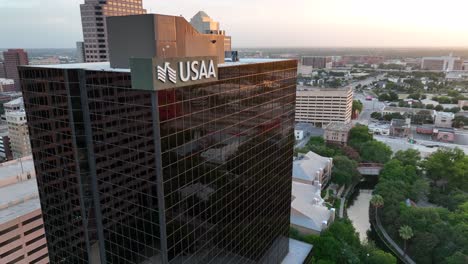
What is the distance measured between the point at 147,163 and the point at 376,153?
11900 centimetres

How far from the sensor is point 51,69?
32062 mm

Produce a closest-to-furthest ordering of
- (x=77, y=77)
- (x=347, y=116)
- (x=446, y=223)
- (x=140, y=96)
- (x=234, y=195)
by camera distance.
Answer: (x=140, y=96) → (x=77, y=77) → (x=234, y=195) → (x=446, y=223) → (x=347, y=116)

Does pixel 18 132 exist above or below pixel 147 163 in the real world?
below

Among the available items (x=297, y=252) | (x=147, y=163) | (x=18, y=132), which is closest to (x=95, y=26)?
(x=18, y=132)

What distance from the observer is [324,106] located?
630 ft

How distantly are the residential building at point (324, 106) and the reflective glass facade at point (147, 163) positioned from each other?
151924 mm

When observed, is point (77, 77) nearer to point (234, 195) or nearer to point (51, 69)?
point (51, 69)

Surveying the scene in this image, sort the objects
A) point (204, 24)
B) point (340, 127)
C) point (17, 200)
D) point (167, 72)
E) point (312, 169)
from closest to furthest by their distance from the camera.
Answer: point (167, 72)
point (204, 24)
point (17, 200)
point (312, 169)
point (340, 127)

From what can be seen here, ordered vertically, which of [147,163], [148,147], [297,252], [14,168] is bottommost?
[297,252]

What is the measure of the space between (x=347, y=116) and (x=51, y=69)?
Answer: 18297 cm

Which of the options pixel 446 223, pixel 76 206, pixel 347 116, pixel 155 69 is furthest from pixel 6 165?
pixel 347 116

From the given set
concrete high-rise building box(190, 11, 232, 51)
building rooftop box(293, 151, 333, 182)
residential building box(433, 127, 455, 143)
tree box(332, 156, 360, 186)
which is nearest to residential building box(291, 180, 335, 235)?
building rooftop box(293, 151, 333, 182)

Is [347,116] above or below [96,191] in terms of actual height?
below

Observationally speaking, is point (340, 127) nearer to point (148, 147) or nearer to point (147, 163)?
point (147, 163)
